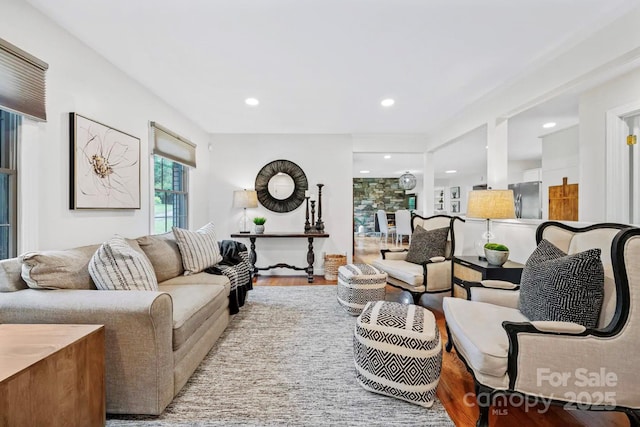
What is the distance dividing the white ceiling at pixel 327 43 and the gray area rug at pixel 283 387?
2357mm

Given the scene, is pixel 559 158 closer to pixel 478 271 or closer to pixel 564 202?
pixel 564 202

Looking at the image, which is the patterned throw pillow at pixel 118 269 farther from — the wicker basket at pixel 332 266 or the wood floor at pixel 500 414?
the wicker basket at pixel 332 266

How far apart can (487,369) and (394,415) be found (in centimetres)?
56

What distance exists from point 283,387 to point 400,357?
0.75m

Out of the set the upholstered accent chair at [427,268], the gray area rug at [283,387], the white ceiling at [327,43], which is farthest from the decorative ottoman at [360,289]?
the white ceiling at [327,43]

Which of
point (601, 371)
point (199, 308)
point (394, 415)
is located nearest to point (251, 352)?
point (199, 308)

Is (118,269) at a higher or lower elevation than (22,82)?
lower

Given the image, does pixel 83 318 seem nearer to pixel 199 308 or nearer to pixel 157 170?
pixel 199 308

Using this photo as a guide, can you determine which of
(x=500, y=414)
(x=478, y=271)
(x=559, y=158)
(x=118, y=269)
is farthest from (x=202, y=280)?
(x=559, y=158)

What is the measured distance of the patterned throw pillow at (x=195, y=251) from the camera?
2.91 meters

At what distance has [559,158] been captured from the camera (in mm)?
4918

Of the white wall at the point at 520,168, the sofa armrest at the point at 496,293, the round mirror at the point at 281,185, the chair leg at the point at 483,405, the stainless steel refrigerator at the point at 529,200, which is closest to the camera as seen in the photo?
the chair leg at the point at 483,405

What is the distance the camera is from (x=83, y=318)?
1562mm

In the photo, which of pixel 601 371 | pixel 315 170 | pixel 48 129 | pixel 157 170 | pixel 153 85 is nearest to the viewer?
pixel 601 371
